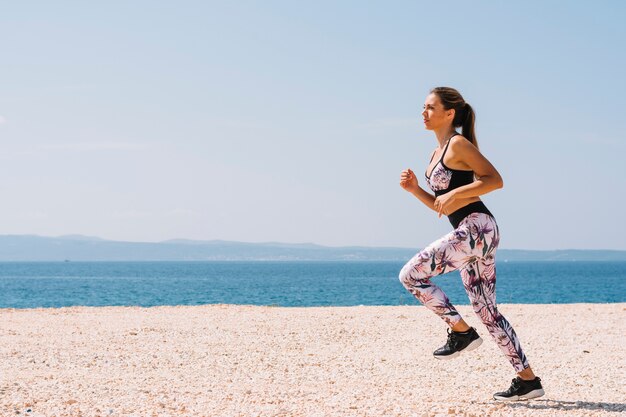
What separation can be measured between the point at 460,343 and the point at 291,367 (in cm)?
A: 321

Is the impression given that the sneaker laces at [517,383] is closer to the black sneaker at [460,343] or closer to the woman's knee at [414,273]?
the black sneaker at [460,343]

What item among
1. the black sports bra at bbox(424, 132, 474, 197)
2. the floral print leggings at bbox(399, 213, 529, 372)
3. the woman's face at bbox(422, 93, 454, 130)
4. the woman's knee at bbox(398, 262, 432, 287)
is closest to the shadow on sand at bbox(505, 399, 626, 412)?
the floral print leggings at bbox(399, 213, 529, 372)

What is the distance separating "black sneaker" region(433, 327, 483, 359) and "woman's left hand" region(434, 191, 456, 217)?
103 cm

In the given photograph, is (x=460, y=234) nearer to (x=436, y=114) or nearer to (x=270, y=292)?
(x=436, y=114)

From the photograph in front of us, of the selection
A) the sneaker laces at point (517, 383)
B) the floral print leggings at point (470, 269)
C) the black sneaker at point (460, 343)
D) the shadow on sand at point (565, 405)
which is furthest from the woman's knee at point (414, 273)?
the shadow on sand at point (565, 405)

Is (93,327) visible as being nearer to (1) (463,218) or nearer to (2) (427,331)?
(2) (427,331)

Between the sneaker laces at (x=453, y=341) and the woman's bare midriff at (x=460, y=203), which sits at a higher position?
the woman's bare midriff at (x=460, y=203)

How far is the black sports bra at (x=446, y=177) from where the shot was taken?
20.0 feet

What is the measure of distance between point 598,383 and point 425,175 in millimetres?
3205

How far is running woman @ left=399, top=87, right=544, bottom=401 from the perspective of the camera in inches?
234

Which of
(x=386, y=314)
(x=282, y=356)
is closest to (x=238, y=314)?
(x=386, y=314)

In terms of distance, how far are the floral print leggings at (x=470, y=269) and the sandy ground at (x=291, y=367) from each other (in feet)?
2.13

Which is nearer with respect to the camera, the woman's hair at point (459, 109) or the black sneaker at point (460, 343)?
the black sneaker at point (460, 343)

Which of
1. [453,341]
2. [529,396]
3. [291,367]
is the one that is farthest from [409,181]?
[291,367]
